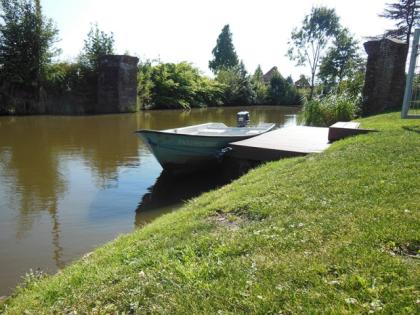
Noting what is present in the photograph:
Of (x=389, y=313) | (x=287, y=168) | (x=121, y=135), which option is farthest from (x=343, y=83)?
(x=389, y=313)

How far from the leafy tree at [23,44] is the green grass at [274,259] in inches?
995

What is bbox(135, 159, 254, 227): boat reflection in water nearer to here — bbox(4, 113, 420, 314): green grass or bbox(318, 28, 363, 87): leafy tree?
bbox(4, 113, 420, 314): green grass

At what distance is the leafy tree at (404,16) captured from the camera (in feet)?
103

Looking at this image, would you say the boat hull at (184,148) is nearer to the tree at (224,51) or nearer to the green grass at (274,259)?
the green grass at (274,259)

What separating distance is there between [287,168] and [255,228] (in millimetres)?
2634

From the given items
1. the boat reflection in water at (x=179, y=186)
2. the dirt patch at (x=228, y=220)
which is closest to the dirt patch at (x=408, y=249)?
the dirt patch at (x=228, y=220)

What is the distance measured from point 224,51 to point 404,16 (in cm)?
3057

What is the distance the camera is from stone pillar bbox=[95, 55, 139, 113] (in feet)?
Result: 90.7

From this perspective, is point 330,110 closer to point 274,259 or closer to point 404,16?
point 274,259

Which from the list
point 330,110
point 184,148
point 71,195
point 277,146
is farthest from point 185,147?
point 330,110

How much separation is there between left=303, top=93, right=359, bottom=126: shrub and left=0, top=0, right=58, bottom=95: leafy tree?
19.8m

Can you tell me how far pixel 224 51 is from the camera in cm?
5875

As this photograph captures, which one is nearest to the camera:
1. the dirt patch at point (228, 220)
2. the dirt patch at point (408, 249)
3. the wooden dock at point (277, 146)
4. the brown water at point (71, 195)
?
the dirt patch at point (408, 249)

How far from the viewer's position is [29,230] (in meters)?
5.61
